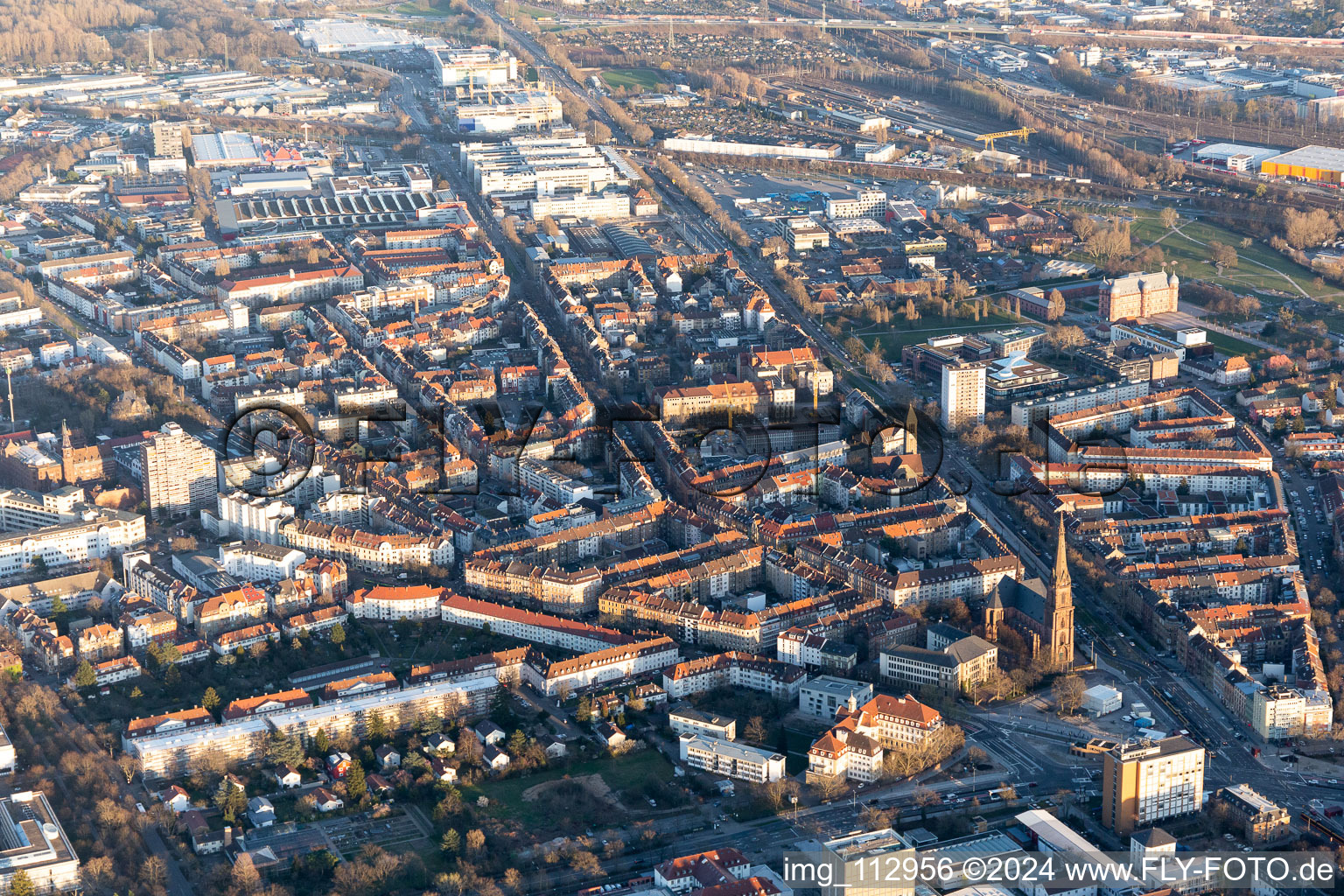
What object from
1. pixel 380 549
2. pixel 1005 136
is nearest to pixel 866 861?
pixel 380 549

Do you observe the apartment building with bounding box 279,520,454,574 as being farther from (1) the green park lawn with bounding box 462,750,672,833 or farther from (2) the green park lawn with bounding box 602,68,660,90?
(2) the green park lawn with bounding box 602,68,660,90

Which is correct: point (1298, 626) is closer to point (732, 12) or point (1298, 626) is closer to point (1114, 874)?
point (1114, 874)

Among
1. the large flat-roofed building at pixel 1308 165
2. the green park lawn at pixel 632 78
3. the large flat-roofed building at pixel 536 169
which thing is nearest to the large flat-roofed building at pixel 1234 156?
the large flat-roofed building at pixel 1308 165

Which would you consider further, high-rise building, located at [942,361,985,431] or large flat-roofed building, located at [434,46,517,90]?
large flat-roofed building, located at [434,46,517,90]

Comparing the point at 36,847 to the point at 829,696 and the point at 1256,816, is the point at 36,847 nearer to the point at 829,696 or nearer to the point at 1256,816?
the point at 829,696

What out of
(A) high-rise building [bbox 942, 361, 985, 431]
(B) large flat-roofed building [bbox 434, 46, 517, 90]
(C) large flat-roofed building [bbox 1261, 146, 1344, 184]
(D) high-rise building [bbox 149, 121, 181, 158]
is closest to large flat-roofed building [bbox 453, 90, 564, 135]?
(B) large flat-roofed building [bbox 434, 46, 517, 90]

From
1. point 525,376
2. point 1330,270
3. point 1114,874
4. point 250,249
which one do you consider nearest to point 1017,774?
point 1114,874
